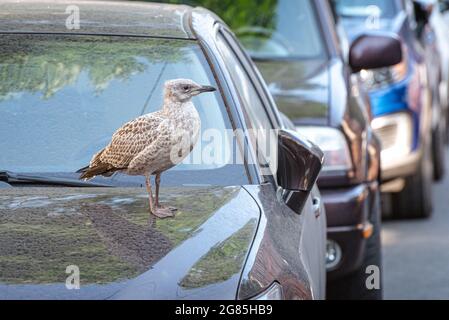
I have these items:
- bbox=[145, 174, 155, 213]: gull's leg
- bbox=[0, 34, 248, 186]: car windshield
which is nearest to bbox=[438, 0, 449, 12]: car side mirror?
bbox=[0, 34, 248, 186]: car windshield

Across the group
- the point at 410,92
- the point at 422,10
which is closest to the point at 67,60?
the point at 410,92

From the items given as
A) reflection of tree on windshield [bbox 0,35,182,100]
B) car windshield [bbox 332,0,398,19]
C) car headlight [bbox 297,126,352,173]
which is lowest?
reflection of tree on windshield [bbox 0,35,182,100]

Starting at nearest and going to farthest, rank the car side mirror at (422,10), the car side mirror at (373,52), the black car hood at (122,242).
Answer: the black car hood at (122,242) < the car side mirror at (373,52) < the car side mirror at (422,10)

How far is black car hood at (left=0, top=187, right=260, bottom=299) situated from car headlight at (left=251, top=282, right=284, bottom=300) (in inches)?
3.5

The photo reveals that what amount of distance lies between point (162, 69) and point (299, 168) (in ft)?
1.95

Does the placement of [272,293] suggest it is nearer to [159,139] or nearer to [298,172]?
[159,139]

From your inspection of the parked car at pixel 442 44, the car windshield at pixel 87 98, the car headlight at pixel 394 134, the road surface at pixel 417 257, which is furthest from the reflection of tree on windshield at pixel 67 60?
the parked car at pixel 442 44

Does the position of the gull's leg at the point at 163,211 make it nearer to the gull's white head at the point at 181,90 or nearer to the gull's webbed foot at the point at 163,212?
the gull's webbed foot at the point at 163,212

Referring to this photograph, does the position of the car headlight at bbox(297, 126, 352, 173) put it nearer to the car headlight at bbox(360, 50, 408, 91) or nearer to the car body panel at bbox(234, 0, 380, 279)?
the car body panel at bbox(234, 0, 380, 279)

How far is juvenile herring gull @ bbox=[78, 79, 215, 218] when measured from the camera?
4.16 m

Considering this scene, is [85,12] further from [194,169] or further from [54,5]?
[194,169]

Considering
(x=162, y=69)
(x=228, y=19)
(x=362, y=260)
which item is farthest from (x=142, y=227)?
(x=228, y=19)

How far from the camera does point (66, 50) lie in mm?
4770

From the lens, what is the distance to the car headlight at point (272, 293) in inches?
144
